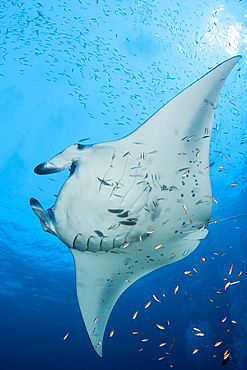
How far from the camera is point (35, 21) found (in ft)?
21.8

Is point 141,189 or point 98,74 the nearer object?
point 141,189

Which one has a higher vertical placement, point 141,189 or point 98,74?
point 98,74

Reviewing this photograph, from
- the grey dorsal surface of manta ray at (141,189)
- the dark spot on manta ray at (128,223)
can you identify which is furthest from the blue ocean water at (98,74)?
the dark spot on manta ray at (128,223)

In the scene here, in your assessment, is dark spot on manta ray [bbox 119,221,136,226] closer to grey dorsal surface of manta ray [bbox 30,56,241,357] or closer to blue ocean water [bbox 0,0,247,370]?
grey dorsal surface of manta ray [bbox 30,56,241,357]

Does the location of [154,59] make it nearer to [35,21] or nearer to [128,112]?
[128,112]

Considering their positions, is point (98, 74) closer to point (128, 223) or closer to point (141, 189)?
point (141, 189)

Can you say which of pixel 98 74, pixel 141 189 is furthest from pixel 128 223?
pixel 98 74

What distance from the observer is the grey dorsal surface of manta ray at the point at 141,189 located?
2008 millimetres

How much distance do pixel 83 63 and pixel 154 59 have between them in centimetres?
254

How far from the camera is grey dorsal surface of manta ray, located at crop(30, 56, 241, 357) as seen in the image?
2.01 m

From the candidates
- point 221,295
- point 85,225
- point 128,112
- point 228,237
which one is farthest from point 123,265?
point 221,295

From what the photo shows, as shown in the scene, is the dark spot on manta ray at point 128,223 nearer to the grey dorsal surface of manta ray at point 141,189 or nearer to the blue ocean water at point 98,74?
the grey dorsal surface of manta ray at point 141,189

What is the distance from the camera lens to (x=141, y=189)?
2.27 metres

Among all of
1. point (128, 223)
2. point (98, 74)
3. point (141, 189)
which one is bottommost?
point (128, 223)
